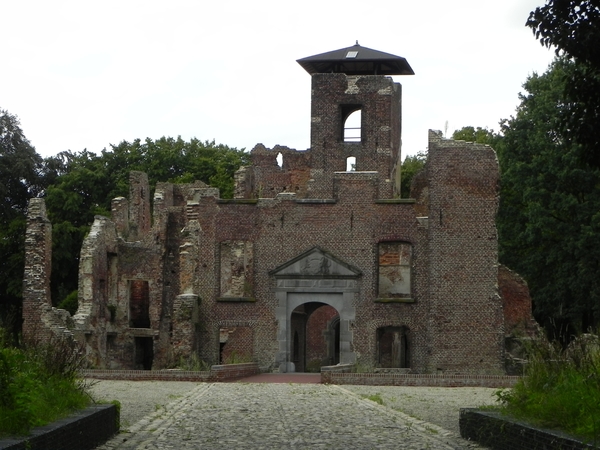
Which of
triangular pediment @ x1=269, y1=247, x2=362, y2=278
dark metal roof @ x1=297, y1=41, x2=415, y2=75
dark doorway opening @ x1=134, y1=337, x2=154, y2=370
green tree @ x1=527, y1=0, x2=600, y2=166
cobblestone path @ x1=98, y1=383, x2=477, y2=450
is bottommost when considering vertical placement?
cobblestone path @ x1=98, y1=383, x2=477, y2=450

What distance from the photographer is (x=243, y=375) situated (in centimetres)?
3441

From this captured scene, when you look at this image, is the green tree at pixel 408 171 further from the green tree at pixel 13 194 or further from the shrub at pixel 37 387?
the shrub at pixel 37 387

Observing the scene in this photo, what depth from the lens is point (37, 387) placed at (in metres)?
13.5

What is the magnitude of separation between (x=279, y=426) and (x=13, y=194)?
152 feet

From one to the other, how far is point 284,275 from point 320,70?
14.9 m

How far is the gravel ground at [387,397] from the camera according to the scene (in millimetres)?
19484

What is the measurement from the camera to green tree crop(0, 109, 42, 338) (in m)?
56.4

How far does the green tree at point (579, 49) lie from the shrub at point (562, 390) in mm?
2481

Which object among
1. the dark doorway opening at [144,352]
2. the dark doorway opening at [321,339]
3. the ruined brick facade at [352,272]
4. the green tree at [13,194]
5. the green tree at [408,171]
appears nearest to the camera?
the ruined brick facade at [352,272]

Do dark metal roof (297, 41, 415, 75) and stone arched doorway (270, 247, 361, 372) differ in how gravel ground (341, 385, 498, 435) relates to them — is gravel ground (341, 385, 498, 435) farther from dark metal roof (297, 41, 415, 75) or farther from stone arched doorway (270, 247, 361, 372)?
dark metal roof (297, 41, 415, 75)

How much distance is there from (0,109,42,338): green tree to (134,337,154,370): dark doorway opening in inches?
446

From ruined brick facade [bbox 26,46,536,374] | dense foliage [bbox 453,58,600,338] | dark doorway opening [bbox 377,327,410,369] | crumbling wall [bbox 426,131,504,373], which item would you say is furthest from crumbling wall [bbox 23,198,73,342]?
dense foliage [bbox 453,58,600,338]

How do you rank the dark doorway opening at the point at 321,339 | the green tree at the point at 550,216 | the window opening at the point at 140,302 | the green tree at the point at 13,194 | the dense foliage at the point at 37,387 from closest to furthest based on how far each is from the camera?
the dense foliage at the point at 37,387, the green tree at the point at 550,216, the window opening at the point at 140,302, the dark doorway opening at the point at 321,339, the green tree at the point at 13,194

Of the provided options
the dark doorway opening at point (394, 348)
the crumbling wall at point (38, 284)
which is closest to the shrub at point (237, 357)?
the crumbling wall at point (38, 284)
